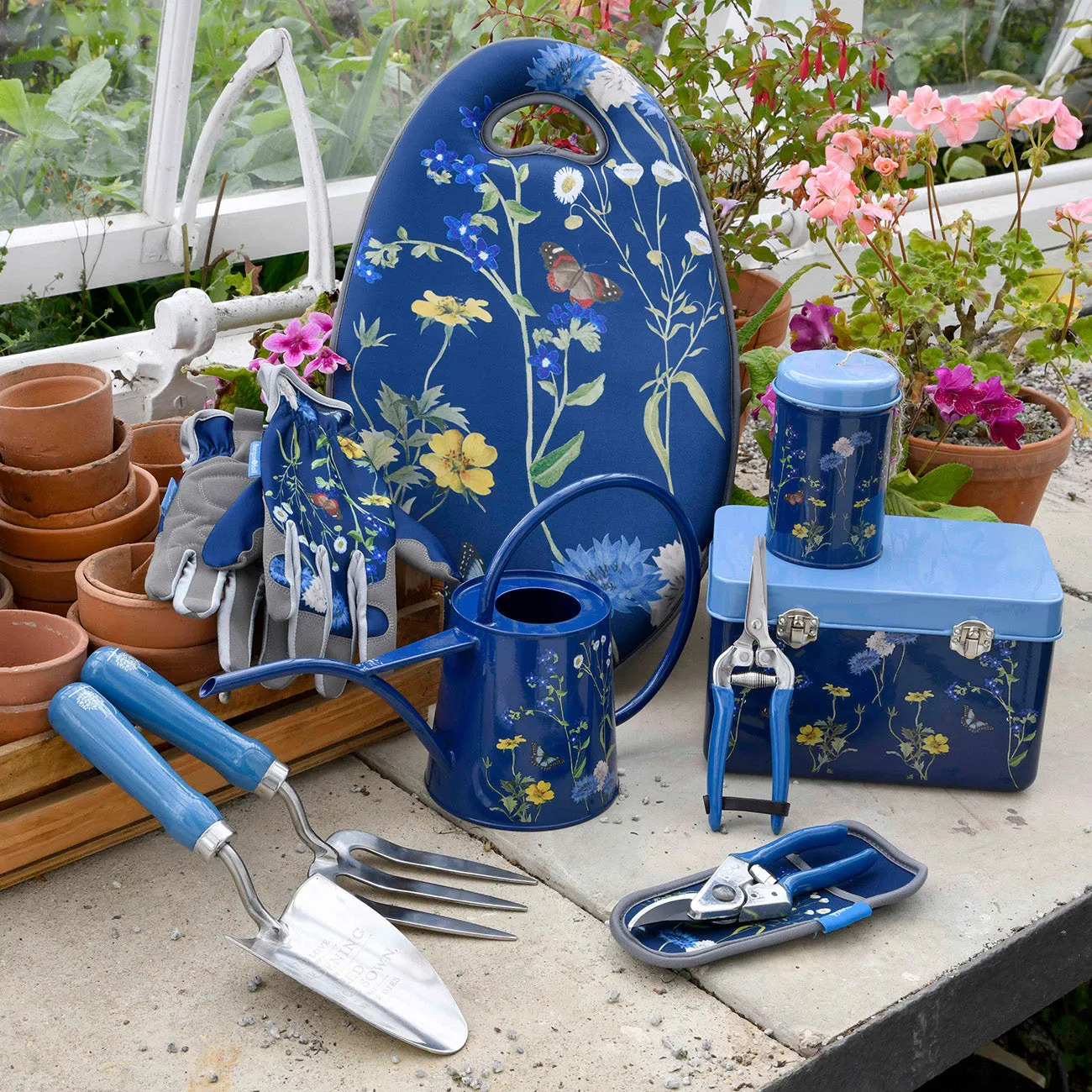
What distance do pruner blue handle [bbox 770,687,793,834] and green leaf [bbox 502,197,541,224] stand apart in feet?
1.68

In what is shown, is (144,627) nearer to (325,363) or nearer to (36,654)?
(36,654)

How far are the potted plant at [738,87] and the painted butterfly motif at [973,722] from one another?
0.61 metres

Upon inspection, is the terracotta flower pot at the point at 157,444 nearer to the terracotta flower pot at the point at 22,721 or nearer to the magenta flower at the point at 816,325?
the terracotta flower pot at the point at 22,721

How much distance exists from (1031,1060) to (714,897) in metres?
0.92

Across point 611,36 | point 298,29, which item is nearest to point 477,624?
point 611,36

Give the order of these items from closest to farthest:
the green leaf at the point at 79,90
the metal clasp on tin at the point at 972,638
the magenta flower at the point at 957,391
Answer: the metal clasp on tin at the point at 972,638 < the magenta flower at the point at 957,391 < the green leaf at the point at 79,90

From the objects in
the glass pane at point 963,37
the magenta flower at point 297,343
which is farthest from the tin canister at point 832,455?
the glass pane at point 963,37

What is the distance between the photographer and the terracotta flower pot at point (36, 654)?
918 millimetres

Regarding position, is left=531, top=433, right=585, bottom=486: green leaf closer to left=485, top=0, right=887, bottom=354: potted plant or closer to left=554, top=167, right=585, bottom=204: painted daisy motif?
left=554, top=167, right=585, bottom=204: painted daisy motif

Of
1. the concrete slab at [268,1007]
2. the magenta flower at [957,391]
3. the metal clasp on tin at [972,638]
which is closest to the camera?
the concrete slab at [268,1007]

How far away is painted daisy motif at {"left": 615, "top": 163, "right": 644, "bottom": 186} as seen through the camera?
3.96ft

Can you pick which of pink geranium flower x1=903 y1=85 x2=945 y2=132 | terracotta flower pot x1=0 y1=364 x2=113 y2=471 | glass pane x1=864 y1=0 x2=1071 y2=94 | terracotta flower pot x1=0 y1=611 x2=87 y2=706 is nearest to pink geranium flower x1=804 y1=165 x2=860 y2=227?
pink geranium flower x1=903 y1=85 x2=945 y2=132

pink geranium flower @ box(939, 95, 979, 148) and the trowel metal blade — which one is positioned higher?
pink geranium flower @ box(939, 95, 979, 148)

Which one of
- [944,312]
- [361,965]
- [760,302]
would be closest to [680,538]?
[944,312]
